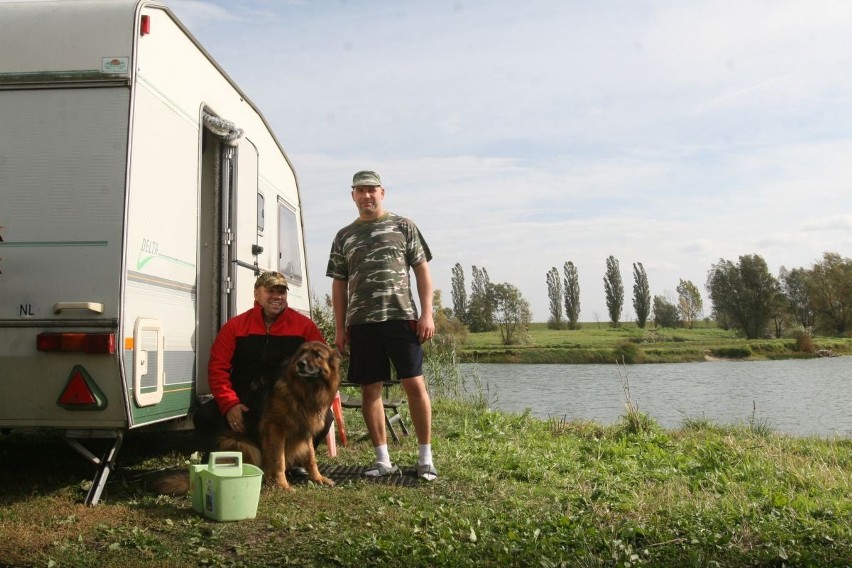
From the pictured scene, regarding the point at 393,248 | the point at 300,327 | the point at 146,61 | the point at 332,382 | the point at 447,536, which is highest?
the point at 146,61

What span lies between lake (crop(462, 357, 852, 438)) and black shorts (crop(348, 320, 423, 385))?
17.4ft

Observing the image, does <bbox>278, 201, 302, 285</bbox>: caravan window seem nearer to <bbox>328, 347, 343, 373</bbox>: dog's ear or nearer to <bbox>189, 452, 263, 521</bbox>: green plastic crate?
<bbox>328, 347, 343, 373</bbox>: dog's ear

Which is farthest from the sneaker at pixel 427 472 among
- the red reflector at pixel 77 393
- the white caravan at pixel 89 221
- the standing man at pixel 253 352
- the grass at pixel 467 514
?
the red reflector at pixel 77 393

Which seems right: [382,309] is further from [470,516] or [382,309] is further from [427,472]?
[470,516]

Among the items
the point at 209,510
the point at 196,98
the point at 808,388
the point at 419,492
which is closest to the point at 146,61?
the point at 196,98

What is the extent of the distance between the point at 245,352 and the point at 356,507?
4.48 feet

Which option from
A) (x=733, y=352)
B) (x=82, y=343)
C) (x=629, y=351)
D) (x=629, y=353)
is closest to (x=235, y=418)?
(x=82, y=343)

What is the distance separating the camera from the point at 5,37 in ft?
14.4

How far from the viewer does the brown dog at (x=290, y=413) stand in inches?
189

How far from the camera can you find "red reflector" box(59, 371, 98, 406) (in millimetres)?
4113

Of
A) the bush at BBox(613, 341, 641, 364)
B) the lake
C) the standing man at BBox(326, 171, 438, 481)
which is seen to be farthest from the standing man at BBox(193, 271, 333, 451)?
the bush at BBox(613, 341, 641, 364)

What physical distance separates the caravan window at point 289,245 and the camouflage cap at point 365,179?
177cm

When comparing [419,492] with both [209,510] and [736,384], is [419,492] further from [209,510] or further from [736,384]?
[736,384]

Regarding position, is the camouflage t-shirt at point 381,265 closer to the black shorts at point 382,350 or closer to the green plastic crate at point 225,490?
the black shorts at point 382,350
